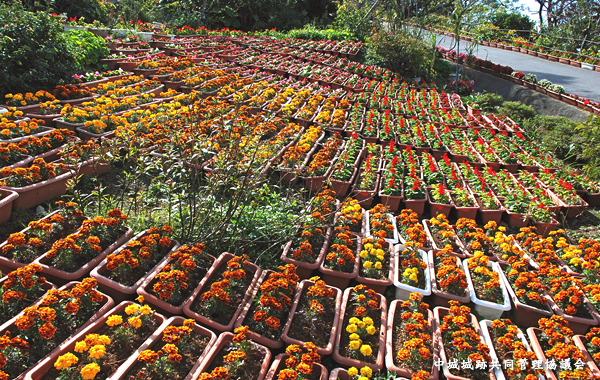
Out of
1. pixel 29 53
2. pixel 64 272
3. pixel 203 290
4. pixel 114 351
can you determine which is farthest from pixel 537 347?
pixel 29 53

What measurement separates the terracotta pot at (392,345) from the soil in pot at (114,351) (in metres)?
1.55

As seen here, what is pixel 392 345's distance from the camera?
2.55 m

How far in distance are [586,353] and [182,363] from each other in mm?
2739

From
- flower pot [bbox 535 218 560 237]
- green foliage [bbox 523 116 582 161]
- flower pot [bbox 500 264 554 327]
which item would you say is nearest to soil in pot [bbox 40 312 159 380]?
flower pot [bbox 500 264 554 327]

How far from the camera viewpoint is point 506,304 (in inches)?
118

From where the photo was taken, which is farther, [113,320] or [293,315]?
[293,315]

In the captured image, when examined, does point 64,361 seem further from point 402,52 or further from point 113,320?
point 402,52

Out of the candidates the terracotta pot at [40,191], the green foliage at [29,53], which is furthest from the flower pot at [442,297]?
the green foliage at [29,53]

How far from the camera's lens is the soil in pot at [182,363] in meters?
2.06

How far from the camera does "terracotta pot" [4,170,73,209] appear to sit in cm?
315

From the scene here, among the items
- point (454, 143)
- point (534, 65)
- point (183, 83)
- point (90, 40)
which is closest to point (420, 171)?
point (454, 143)

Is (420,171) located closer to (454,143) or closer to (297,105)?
(454,143)

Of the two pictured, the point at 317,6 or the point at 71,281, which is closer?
the point at 71,281

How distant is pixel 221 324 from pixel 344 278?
1107mm
